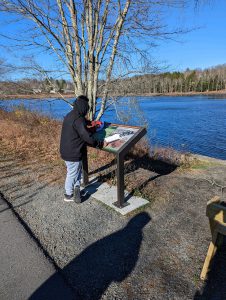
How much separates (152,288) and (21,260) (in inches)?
64.4

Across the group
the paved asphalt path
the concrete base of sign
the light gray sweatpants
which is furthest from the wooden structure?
the light gray sweatpants

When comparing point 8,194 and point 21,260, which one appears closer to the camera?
point 21,260

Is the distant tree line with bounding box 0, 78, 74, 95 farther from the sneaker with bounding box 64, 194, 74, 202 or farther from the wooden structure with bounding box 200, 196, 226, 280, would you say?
the wooden structure with bounding box 200, 196, 226, 280

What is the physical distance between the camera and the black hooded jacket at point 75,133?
422 cm

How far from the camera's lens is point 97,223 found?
158 inches

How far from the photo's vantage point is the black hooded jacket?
13.9 ft

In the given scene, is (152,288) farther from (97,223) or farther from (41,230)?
(41,230)

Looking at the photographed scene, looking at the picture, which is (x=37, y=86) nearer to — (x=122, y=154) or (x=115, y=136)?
(x=115, y=136)

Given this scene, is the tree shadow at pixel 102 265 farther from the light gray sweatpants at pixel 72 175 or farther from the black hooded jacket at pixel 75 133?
the black hooded jacket at pixel 75 133

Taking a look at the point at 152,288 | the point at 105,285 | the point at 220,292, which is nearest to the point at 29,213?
the point at 105,285

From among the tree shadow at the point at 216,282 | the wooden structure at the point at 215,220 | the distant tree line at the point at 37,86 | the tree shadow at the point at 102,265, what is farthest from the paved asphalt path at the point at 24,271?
the distant tree line at the point at 37,86

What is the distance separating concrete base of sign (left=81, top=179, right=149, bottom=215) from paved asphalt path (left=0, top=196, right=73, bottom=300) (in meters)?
1.51

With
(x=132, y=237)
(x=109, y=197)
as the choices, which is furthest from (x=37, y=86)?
(x=132, y=237)

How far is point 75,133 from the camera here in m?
4.33
